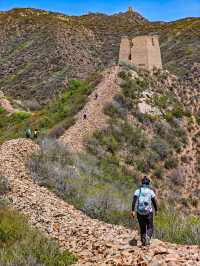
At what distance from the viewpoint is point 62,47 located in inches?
2655

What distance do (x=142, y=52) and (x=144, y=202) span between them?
2583cm

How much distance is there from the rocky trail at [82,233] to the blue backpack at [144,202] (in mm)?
634

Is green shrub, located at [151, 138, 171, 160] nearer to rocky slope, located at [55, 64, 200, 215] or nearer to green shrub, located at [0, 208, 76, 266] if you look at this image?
rocky slope, located at [55, 64, 200, 215]

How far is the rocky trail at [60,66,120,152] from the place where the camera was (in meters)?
25.8

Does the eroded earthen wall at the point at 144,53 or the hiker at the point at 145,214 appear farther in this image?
the eroded earthen wall at the point at 144,53

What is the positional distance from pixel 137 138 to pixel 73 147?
521cm

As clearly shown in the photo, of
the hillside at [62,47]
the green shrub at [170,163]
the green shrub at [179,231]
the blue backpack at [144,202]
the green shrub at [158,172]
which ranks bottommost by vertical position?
the green shrub at [158,172]

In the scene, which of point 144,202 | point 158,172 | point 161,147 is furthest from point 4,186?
point 161,147

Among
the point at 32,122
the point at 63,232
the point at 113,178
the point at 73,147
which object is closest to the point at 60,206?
the point at 63,232

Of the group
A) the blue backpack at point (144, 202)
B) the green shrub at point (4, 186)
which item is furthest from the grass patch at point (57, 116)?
the blue backpack at point (144, 202)

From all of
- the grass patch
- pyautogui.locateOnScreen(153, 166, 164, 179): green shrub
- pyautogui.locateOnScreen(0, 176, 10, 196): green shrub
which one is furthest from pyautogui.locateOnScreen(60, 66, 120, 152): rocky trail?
pyautogui.locateOnScreen(0, 176, 10, 196): green shrub

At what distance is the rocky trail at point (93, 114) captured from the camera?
2583cm

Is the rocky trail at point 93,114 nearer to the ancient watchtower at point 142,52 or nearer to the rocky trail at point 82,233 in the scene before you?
the ancient watchtower at point 142,52

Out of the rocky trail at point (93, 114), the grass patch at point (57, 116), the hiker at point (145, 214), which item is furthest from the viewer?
the grass patch at point (57, 116)
